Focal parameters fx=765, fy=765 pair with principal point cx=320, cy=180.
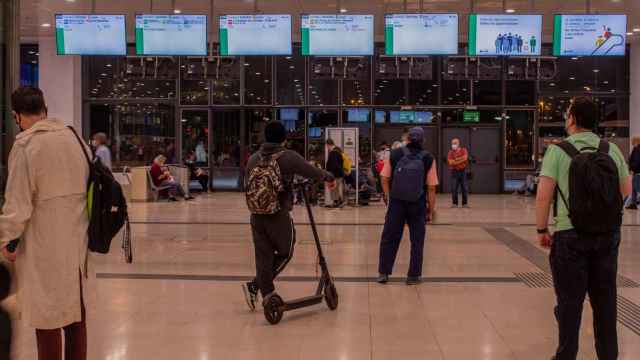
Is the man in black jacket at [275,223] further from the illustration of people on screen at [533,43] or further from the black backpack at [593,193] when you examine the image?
the illustration of people on screen at [533,43]

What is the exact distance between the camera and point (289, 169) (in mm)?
5941

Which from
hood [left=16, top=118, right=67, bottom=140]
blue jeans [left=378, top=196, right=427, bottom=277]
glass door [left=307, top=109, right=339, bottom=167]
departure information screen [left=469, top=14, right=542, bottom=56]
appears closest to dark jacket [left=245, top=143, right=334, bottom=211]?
blue jeans [left=378, top=196, right=427, bottom=277]

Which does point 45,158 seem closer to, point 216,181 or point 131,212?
point 131,212

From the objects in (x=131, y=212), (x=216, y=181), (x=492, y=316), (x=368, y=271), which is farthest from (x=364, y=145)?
(x=492, y=316)

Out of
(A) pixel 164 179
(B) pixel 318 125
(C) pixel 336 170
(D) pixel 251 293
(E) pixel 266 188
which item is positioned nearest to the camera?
(E) pixel 266 188

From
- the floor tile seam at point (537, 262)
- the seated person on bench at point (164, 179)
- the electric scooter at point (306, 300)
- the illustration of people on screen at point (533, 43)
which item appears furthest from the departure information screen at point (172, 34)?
the electric scooter at point (306, 300)

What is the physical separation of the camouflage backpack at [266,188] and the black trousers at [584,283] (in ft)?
7.31

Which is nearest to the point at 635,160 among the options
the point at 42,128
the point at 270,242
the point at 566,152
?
the point at 270,242

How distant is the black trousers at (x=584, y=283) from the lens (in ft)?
14.3

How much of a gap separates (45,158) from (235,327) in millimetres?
2552

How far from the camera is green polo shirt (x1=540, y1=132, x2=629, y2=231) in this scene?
4391 mm

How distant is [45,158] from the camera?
3809 millimetres

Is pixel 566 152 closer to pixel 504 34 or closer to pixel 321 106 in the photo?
pixel 504 34

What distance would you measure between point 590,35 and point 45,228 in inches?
546
